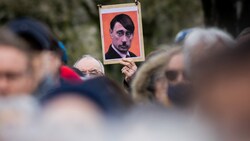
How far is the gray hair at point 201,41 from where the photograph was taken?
139 inches

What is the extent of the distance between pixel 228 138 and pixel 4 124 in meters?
0.70

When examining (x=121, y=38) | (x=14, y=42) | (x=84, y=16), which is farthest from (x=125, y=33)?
(x=84, y=16)

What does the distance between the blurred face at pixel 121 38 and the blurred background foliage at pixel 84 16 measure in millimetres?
12998

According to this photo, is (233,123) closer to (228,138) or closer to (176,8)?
(228,138)

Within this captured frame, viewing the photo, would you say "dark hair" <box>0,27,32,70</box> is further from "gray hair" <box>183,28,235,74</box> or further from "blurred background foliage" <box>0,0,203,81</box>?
"blurred background foliage" <box>0,0,203,81</box>

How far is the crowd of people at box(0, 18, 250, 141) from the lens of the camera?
279cm

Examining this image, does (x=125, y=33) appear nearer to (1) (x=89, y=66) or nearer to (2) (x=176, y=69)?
(1) (x=89, y=66)

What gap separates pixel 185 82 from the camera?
3.63 m

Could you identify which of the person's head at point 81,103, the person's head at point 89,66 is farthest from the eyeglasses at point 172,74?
the person's head at point 89,66

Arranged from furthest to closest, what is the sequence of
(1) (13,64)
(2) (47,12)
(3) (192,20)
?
1. (3) (192,20)
2. (2) (47,12)
3. (1) (13,64)

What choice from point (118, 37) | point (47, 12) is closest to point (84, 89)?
point (118, 37)

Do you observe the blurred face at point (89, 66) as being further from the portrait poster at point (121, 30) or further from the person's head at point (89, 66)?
the portrait poster at point (121, 30)

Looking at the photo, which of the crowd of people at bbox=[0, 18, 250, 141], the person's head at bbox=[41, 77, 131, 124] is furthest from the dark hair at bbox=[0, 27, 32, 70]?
the person's head at bbox=[41, 77, 131, 124]

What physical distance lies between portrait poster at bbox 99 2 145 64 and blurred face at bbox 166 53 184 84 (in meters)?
2.50
